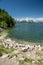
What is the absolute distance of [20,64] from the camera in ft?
45.3

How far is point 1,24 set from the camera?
71.6 meters

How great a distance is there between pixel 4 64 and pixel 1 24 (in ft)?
191

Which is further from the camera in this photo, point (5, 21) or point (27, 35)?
point (5, 21)

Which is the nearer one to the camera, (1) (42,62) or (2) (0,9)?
(1) (42,62)

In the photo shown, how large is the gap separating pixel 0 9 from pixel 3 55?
90.9 m

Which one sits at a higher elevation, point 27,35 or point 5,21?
point 5,21

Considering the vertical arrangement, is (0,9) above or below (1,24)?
above

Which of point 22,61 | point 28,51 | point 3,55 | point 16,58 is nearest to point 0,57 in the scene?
point 3,55

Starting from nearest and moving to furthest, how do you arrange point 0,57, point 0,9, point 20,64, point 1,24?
1. point 20,64
2. point 0,57
3. point 1,24
4. point 0,9

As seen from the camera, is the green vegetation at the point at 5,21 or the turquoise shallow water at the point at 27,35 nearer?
the turquoise shallow water at the point at 27,35

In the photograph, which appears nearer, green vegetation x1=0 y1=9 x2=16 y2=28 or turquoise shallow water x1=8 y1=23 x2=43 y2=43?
turquoise shallow water x1=8 y1=23 x2=43 y2=43

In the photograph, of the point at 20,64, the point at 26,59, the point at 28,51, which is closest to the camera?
the point at 20,64

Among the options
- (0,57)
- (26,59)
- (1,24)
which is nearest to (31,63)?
(26,59)

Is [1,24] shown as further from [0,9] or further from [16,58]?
[16,58]
